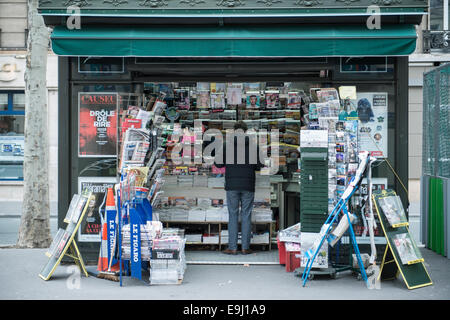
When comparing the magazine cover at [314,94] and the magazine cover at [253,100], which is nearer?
the magazine cover at [314,94]

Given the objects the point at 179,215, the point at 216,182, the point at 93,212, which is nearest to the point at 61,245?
the point at 93,212

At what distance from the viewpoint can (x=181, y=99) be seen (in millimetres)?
9180

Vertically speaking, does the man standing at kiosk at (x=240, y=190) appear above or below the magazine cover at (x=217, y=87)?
below

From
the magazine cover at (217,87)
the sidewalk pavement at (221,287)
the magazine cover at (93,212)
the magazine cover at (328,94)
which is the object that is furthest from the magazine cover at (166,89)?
the sidewalk pavement at (221,287)

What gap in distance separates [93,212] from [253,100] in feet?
10.5

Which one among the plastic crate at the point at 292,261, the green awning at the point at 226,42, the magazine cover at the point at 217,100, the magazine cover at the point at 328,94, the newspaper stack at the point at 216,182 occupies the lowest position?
the plastic crate at the point at 292,261

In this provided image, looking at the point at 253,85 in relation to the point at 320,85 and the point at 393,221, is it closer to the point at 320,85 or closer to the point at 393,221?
the point at 320,85

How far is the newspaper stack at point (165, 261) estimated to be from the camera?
6.63 m

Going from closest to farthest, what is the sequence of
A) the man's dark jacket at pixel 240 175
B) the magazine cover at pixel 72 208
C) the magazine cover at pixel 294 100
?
the magazine cover at pixel 72 208
the man's dark jacket at pixel 240 175
the magazine cover at pixel 294 100

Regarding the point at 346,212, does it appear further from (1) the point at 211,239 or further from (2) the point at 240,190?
(1) the point at 211,239

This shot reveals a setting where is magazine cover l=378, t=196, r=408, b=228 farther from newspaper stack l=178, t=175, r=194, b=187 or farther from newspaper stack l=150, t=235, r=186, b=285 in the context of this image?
newspaper stack l=178, t=175, r=194, b=187

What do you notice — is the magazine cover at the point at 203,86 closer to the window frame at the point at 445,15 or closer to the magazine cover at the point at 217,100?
the magazine cover at the point at 217,100

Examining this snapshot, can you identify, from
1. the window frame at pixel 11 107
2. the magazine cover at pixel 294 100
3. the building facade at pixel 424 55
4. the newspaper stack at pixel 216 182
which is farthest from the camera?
the window frame at pixel 11 107

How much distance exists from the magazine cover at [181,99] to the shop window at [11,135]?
400 inches
